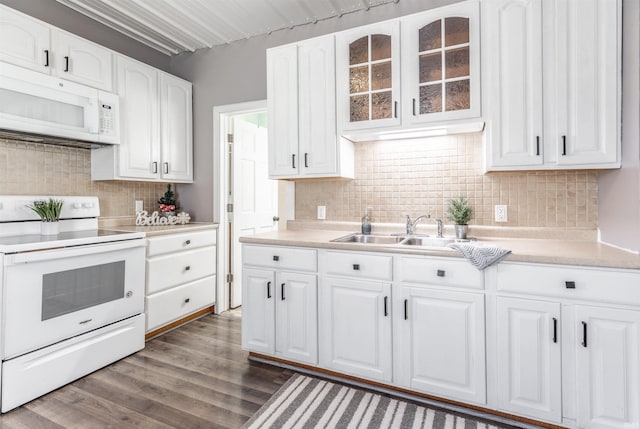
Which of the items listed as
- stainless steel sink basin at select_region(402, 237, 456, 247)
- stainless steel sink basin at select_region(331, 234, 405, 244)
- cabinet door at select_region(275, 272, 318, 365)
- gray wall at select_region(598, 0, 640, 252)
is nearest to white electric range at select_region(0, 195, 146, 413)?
cabinet door at select_region(275, 272, 318, 365)

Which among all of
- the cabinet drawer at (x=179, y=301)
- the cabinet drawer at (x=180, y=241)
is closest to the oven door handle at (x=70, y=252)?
the cabinet drawer at (x=180, y=241)

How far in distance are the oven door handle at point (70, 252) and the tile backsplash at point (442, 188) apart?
1.34m

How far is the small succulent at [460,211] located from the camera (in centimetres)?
230

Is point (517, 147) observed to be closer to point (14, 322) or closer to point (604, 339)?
point (604, 339)

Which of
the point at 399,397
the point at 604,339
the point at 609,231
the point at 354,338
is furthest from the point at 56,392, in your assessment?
the point at 609,231

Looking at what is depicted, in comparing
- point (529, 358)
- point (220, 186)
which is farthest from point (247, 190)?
point (529, 358)

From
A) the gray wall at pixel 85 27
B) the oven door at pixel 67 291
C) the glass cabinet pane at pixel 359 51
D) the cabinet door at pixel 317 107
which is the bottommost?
the oven door at pixel 67 291

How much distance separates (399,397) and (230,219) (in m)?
2.35

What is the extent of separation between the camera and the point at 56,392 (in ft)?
6.64

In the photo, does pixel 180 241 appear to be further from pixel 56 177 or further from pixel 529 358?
pixel 529 358

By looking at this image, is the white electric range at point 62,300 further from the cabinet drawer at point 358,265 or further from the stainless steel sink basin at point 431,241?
the stainless steel sink basin at point 431,241

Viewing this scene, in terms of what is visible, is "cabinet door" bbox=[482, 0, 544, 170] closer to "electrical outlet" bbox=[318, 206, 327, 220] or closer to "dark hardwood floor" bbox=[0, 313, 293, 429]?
"electrical outlet" bbox=[318, 206, 327, 220]

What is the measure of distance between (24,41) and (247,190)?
2.10 m

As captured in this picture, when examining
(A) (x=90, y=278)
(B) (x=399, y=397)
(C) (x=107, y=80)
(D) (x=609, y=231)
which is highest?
(C) (x=107, y=80)
